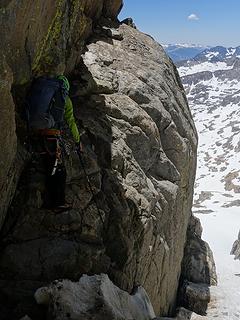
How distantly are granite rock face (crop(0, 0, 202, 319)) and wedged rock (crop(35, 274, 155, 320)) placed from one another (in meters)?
0.69

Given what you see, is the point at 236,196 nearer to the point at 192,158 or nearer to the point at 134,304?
the point at 192,158

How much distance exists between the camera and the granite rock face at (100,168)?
11740 millimetres

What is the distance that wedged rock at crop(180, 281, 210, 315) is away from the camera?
77.4 feet

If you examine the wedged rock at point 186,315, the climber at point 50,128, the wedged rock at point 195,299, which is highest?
the climber at point 50,128

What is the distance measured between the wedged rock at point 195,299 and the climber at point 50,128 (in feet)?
47.8

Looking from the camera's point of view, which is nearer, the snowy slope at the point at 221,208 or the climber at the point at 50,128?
the climber at the point at 50,128

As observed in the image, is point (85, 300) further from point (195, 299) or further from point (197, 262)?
point (197, 262)

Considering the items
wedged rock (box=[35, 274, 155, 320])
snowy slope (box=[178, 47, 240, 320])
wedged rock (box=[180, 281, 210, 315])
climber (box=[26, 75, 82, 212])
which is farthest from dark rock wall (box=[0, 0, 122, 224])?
snowy slope (box=[178, 47, 240, 320])

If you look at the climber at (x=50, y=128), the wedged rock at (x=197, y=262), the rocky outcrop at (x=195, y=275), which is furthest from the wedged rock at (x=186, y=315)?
the climber at (x=50, y=128)

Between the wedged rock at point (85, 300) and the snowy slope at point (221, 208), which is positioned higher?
the snowy slope at point (221, 208)

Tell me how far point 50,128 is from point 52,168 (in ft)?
3.83

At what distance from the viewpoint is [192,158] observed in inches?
930

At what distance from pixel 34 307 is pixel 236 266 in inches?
1128

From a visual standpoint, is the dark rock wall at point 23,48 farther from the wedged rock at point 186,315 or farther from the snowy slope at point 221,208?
the snowy slope at point 221,208
